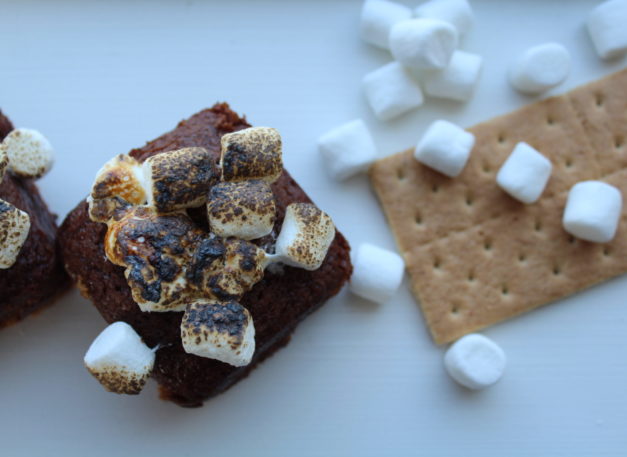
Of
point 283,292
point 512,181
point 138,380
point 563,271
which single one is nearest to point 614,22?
point 512,181

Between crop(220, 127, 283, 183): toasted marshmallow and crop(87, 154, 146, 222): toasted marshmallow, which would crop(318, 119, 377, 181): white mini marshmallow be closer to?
crop(220, 127, 283, 183): toasted marshmallow

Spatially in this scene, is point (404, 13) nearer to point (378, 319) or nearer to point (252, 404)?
point (378, 319)

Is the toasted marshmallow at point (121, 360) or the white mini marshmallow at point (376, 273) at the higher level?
the toasted marshmallow at point (121, 360)

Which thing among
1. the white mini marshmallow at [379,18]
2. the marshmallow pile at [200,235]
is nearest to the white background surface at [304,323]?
the white mini marshmallow at [379,18]

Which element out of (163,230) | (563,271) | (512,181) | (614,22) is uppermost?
(163,230)

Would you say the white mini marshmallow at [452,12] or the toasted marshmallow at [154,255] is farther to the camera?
the white mini marshmallow at [452,12]

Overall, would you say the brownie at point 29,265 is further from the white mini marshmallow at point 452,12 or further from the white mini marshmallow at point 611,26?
the white mini marshmallow at point 611,26
